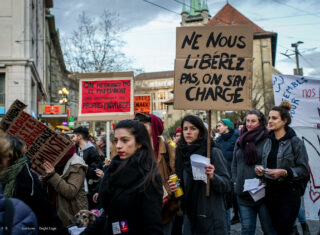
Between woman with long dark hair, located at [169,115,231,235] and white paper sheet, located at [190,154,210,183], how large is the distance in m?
0.06

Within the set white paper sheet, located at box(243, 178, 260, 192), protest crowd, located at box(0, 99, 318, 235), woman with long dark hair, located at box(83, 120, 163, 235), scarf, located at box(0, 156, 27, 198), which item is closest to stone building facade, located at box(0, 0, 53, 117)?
protest crowd, located at box(0, 99, 318, 235)

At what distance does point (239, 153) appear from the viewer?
5.16 metres

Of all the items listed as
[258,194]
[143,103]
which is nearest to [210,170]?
[258,194]

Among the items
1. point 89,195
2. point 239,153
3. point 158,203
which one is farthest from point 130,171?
point 89,195

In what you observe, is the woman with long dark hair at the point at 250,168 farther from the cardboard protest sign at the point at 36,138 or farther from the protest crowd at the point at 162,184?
the cardboard protest sign at the point at 36,138

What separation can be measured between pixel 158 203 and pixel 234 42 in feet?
7.59

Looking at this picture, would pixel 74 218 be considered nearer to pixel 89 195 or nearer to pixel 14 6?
pixel 89 195

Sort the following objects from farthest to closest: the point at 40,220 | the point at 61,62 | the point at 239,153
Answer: the point at 61,62 < the point at 239,153 < the point at 40,220

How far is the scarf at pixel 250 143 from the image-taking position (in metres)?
4.86

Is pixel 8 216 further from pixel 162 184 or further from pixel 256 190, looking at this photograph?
pixel 256 190

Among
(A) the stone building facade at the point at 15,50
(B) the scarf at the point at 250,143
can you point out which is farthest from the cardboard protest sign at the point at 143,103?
(A) the stone building facade at the point at 15,50

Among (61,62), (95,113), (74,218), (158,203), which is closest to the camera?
(158,203)

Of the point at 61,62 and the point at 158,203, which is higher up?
the point at 61,62

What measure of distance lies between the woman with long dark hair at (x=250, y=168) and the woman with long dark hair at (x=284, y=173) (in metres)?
0.16
